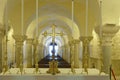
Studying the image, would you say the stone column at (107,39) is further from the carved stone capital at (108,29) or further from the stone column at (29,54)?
the stone column at (29,54)

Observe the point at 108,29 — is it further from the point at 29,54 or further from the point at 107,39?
the point at 29,54

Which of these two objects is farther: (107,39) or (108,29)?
(107,39)

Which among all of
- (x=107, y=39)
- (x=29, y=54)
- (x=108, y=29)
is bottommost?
(x=29, y=54)

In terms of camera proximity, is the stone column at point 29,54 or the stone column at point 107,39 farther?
the stone column at point 29,54

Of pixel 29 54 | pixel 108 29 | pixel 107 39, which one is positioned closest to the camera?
pixel 108 29

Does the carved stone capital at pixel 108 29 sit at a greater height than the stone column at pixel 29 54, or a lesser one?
greater

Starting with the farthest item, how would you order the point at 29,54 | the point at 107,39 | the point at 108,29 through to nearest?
the point at 29,54
the point at 107,39
the point at 108,29

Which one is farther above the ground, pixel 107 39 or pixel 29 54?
pixel 107 39

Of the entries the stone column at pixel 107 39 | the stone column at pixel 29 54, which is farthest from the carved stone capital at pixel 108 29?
the stone column at pixel 29 54

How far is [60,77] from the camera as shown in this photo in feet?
16.1

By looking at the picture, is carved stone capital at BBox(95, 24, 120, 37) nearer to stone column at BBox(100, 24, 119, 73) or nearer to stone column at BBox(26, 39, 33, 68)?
stone column at BBox(100, 24, 119, 73)

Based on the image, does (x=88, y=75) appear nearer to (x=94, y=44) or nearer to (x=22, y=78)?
(x=22, y=78)

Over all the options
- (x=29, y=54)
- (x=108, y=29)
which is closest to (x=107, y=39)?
(x=108, y=29)

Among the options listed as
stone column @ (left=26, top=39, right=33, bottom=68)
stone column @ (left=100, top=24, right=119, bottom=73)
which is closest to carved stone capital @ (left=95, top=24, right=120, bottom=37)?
stone column @ (left=100, top=24, right=119, bottom=73)
